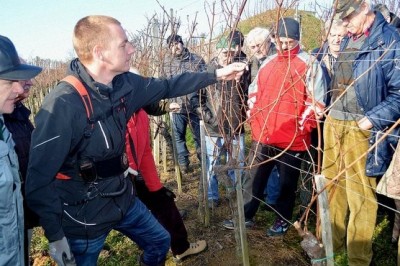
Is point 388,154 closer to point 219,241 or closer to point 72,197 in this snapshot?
point 219,241

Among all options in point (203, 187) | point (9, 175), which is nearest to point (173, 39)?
point (203, 187)

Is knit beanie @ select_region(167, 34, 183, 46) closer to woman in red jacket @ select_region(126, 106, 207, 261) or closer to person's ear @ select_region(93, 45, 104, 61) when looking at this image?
woman in red jacket @ select_region(126, 106, 207, 261)

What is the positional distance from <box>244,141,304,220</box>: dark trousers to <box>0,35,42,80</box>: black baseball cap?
204 centimetres

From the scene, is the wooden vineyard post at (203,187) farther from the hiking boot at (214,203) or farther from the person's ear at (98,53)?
the person's ear at (98,53)

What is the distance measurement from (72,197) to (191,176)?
3646mm

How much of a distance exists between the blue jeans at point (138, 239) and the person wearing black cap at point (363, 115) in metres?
1.32

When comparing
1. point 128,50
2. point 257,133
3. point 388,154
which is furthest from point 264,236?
point 128,50

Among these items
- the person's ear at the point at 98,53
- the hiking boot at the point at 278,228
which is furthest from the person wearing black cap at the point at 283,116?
the person's ear at the point at 98,53

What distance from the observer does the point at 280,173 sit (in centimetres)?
321

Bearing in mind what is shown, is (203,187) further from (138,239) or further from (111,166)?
(111,166)

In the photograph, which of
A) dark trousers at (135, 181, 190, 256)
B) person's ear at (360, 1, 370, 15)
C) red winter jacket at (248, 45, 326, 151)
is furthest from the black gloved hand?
person's ear at (360, 1, 370, 15)

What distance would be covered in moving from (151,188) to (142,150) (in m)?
0.36

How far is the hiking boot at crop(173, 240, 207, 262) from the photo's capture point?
124 inches

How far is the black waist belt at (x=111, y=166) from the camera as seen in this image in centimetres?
193
